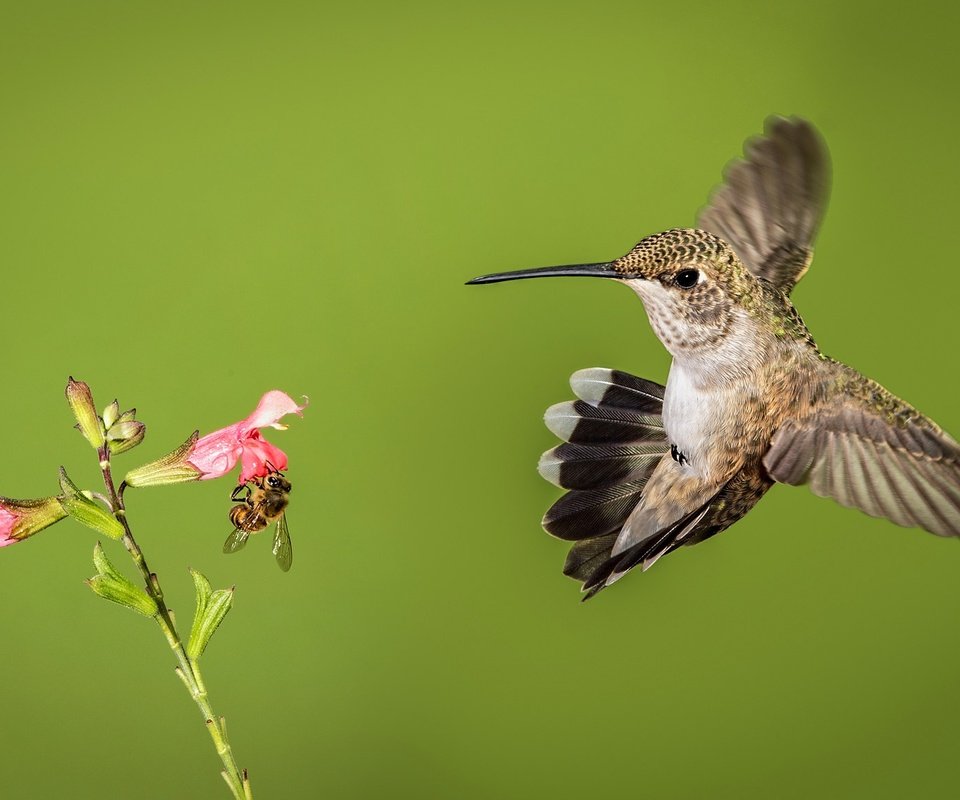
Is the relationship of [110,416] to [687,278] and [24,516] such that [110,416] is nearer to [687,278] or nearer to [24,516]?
[24,516]

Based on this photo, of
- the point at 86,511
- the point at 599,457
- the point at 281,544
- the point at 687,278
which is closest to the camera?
the point at 86,511

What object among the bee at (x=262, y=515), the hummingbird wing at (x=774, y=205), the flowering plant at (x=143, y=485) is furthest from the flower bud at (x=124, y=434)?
the hummingbird wing at (x=774, y=205)

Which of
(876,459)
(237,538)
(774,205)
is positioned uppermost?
(774,205)

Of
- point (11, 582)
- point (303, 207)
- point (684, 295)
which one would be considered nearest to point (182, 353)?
point (303, 207)

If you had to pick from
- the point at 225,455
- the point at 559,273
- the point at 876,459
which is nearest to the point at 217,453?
the point at 225,455

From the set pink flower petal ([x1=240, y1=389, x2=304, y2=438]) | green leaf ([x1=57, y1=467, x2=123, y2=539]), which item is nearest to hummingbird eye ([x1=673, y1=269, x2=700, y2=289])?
pink flower petal ([x1=240, y1=389, x2=304, y2=438])

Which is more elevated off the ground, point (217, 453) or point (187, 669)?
point (217, 453)
